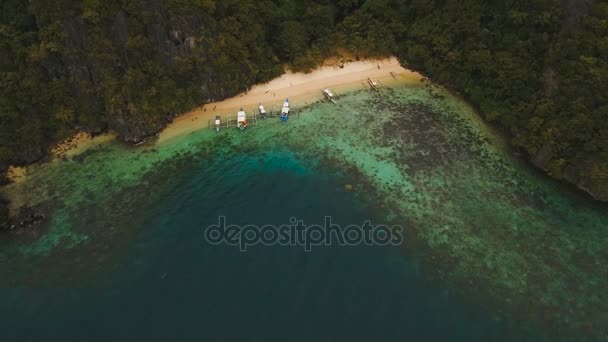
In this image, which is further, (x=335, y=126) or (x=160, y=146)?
(x=335, y=126)

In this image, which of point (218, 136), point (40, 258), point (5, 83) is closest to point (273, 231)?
point (218, 136)

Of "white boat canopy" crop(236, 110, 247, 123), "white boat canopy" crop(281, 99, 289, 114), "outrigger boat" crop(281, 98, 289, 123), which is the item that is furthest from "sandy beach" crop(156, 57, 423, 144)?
"outrigger boat" crop(281, 98, 289, 123)

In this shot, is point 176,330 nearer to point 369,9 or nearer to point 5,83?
point 5,83

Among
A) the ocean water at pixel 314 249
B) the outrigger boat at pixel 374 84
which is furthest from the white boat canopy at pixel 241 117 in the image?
the outrigger boat at pixel 374 84

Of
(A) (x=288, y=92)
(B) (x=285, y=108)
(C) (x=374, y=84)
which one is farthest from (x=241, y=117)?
(C) (x=374, y=84)

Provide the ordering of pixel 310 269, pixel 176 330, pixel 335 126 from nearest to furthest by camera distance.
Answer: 1. pixel 176 330
2. pixel 310 269
3. pixel 335 126
